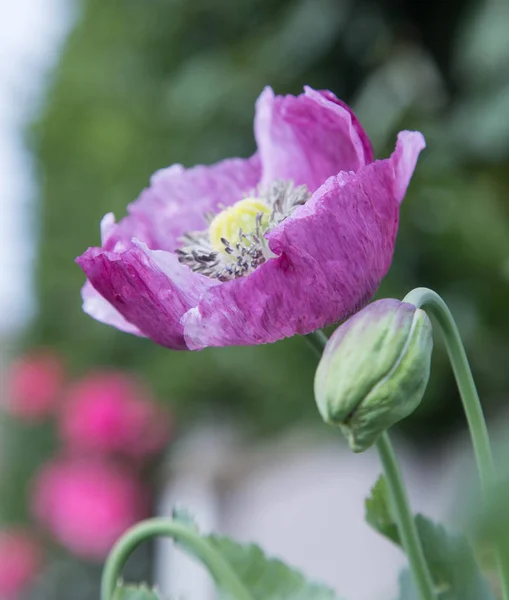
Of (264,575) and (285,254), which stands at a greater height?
(285,254)

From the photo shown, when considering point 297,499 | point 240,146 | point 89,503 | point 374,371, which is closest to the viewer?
point 374,371

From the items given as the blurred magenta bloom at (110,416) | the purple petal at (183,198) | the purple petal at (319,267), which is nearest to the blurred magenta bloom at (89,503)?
the blurred magenta bloom at (110,416)

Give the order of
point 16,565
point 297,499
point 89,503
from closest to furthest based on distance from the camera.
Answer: point 89,503 → point 16,565 → point 297,499

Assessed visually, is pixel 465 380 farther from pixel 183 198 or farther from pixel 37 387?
pixel 37 387

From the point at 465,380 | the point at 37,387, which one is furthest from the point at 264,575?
the point at 37,387

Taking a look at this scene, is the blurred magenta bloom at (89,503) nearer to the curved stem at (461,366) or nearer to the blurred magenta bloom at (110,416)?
the blurred magenta bloom at (110,416)

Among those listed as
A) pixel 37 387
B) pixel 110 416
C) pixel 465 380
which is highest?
pixel 37 387

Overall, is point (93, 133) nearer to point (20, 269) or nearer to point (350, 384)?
point (20, 269)

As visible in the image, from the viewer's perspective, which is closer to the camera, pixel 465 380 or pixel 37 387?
pixel 465 380
